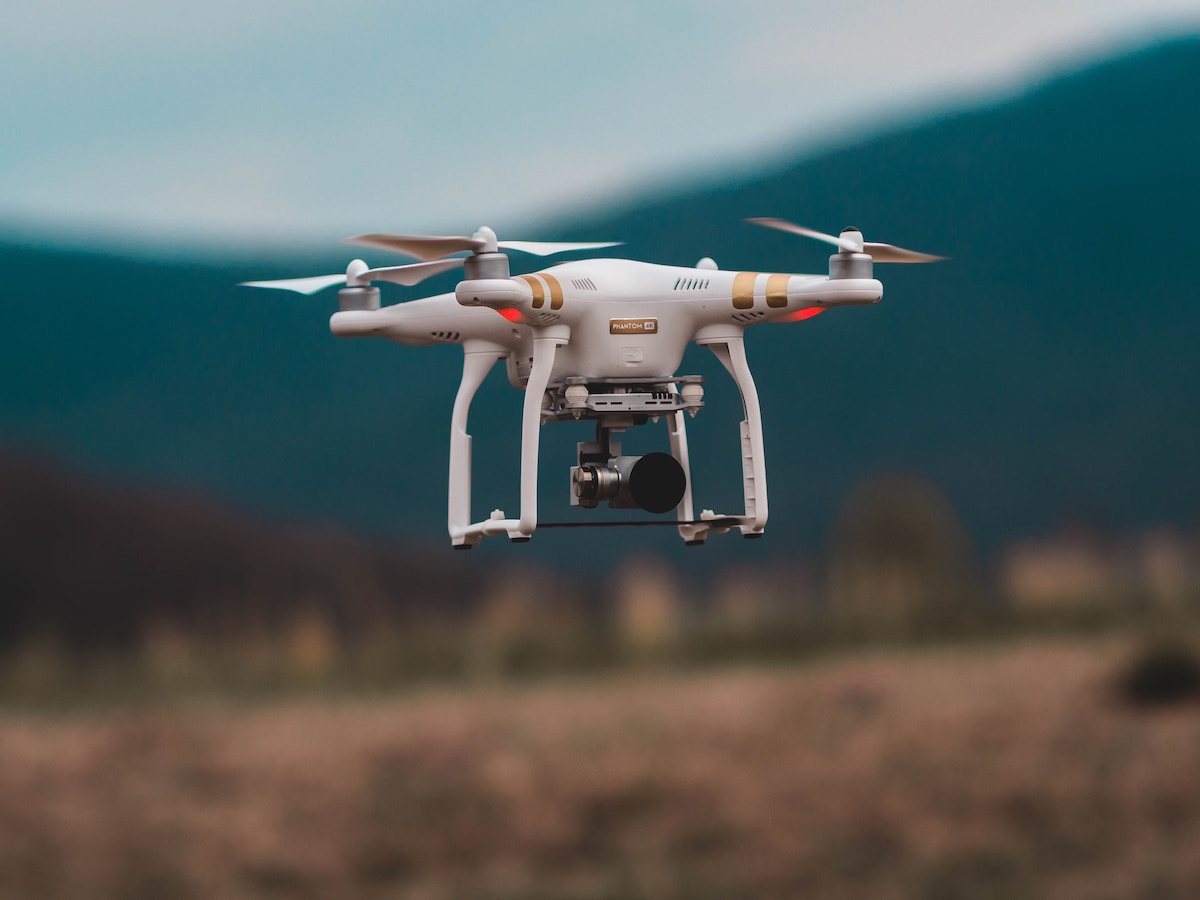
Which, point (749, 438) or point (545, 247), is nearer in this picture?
point (749, 438)

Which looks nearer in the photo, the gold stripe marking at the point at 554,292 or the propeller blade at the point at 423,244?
the propeller blade at the point at 423,244

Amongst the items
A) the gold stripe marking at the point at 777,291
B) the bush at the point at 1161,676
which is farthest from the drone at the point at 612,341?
the bush at the point at 1161,676

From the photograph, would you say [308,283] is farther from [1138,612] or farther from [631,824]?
[1138,612]

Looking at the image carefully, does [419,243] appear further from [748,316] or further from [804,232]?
[804,232]

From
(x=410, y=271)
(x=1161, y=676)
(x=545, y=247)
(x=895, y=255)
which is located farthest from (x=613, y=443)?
(x=1161, y=676)

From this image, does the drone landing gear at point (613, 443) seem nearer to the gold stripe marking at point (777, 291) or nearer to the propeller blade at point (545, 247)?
the gold stripe marking at point (777, 291)

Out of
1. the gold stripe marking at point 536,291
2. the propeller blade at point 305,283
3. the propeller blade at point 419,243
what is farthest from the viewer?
the propeller blade at point 305,283
